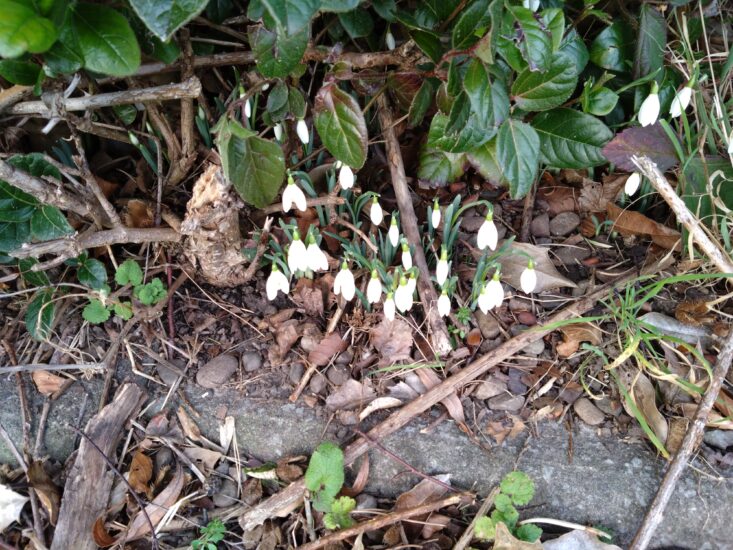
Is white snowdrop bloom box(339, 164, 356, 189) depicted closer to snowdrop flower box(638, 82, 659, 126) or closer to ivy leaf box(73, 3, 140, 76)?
ivy leaf box(73, 3, 140, 76)

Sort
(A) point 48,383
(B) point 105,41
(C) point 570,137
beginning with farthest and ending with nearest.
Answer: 1. (A) point 48,383
2. (C) point 570,137
3. (B) point 105,41

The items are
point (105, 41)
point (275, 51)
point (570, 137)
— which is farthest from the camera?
point (570, 137)

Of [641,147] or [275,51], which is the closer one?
[275,51]

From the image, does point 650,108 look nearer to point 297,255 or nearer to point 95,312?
point 297,255

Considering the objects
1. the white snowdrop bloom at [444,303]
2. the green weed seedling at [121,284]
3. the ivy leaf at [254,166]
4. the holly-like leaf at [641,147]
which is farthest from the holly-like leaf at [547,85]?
the green weed seedling at [121,284]

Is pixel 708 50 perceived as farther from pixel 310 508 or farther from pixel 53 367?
pixel 53 367

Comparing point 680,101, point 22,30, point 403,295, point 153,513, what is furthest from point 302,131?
point 153,513

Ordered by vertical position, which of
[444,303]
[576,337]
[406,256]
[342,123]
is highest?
[342,123]
